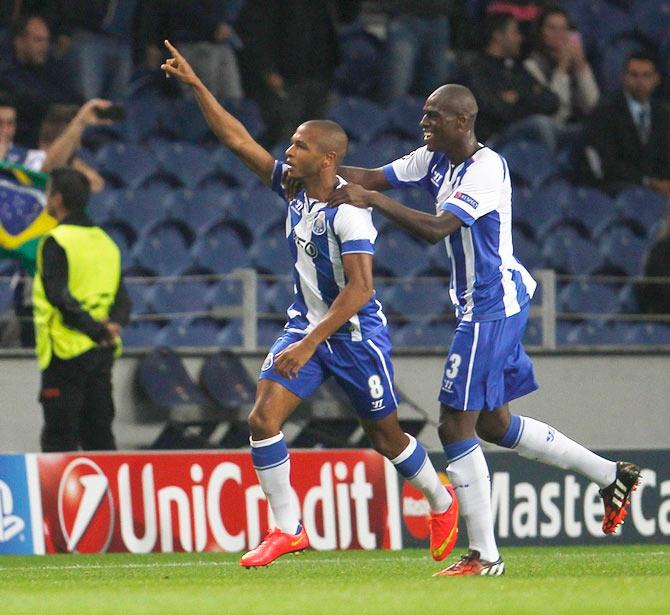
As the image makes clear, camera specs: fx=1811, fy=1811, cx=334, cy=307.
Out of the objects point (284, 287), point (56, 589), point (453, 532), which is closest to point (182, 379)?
point (284, 287)

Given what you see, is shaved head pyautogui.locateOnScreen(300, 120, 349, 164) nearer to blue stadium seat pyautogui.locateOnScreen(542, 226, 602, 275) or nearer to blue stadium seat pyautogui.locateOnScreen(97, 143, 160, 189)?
blue stadium seat pyautogui.locateOnScreen(97, 143, 160, 189)

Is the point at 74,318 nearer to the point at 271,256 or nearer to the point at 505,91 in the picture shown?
the point at 271,256

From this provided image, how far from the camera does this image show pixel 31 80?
12891 millimetres

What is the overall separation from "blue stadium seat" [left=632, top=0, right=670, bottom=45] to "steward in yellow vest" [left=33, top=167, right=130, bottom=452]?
7724 mm

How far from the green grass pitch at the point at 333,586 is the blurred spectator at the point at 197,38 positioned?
570 centimetres

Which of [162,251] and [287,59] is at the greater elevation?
[287,59]

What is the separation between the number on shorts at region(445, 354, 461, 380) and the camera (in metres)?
7.43

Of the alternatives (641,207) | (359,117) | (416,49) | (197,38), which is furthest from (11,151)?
(641,207)

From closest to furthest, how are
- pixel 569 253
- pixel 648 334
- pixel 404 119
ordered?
1. pixel 648 334
2. pixel 569 253
3. pixel 404 119

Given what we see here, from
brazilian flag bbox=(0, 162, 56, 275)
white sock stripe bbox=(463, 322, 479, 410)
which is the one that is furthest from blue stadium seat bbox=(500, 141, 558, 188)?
white sock stripe bbox=(463, 322, 479, 410)

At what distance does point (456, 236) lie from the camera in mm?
7488

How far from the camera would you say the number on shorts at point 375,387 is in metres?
7.65

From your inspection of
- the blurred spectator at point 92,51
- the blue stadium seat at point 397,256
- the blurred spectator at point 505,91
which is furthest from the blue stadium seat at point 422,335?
the blurred spectator at point 92,51

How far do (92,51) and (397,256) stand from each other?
8.98 feet
